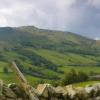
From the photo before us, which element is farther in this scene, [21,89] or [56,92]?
[56,92]

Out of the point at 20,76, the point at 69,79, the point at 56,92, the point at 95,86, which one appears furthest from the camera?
the point at 69,79

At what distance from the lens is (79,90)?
1906 cm

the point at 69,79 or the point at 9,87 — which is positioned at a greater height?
the point at 9,87

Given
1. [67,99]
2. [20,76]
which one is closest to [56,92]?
[67,99]

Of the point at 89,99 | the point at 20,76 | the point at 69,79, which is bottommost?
the point at 69,79

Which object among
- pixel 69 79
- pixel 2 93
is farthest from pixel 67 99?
pixel 69 79

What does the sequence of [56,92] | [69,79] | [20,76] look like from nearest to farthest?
1. [20,76]
2. [56,92]
3. [69,79]

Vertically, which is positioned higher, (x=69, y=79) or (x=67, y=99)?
(x=67, y=99)

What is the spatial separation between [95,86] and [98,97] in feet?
2.20

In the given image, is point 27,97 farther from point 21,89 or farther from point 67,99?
point 67,99

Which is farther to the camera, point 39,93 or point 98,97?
point 98,97

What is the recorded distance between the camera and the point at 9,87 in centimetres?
A: 1712

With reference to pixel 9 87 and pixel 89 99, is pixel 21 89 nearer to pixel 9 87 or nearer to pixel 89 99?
pixel 9 87

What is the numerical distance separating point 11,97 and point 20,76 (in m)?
1.91
